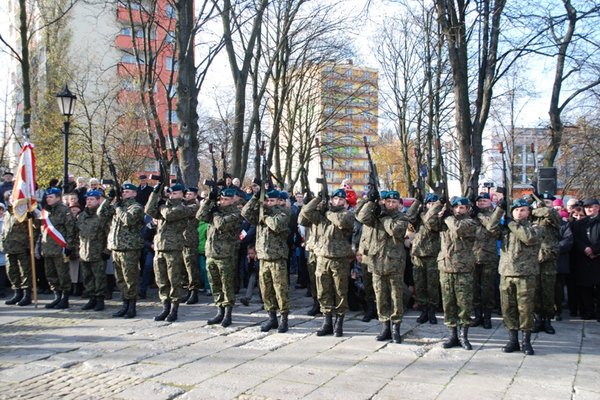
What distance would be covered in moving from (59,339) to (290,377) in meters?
3.67

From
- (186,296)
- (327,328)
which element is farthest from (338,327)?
(186,296)

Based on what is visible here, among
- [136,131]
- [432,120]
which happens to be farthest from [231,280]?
[136,131]

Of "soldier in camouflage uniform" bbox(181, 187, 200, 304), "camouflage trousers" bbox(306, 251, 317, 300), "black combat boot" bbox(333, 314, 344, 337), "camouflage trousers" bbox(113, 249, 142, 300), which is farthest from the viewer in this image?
"soldier in camouflage uniform" bbox(181, 187, 200, 304)

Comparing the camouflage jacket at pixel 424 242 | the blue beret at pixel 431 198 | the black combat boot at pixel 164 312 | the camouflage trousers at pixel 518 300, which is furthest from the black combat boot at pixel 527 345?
the black combat boot at pixel 164 312

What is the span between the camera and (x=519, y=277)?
23.2 feet

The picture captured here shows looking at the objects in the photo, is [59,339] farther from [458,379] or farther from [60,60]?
[60,60]

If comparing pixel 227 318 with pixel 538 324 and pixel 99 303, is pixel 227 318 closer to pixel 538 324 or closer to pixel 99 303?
pixel 99 303

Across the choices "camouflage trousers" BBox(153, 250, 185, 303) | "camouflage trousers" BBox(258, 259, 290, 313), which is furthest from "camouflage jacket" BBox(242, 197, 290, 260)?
"camouflage trousers" BBox(153, 250, 185, 303)

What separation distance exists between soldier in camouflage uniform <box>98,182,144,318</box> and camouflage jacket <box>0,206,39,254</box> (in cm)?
234

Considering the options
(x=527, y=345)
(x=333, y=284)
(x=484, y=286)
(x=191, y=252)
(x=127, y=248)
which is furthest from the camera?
(x=191, y=252)

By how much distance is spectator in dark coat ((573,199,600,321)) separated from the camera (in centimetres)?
944

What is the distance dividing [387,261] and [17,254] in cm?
716

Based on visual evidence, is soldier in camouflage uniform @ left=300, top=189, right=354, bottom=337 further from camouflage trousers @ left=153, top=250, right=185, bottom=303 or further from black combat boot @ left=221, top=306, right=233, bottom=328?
camouflage trousers @ left=153, top=250, right=185, bottom=303

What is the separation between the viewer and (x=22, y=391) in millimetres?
5543
